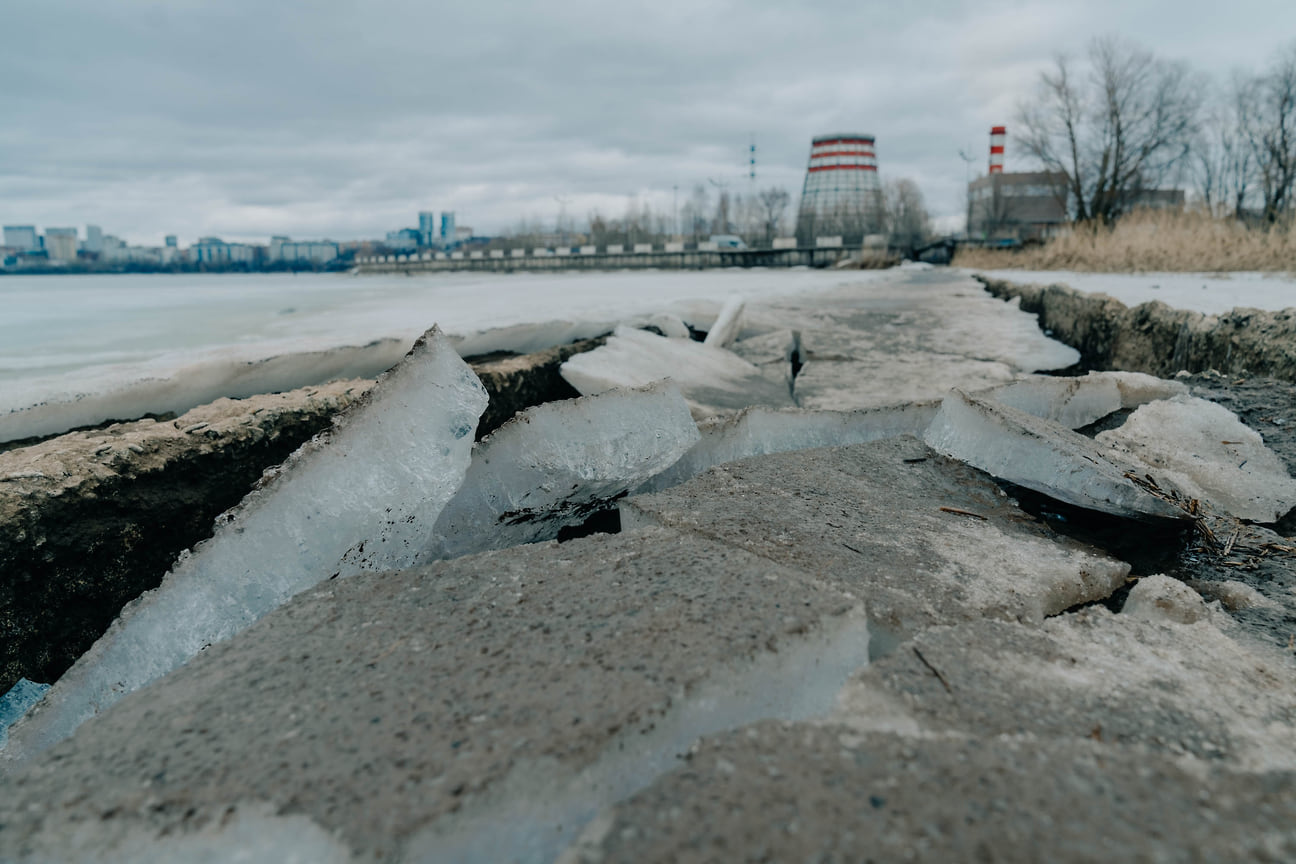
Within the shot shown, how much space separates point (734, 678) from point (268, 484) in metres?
0.65

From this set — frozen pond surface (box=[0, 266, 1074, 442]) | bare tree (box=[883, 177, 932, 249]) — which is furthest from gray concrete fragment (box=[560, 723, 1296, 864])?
bare tree (box=[883, 177, 932, 249])

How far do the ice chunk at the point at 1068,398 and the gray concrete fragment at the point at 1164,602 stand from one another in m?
0.87

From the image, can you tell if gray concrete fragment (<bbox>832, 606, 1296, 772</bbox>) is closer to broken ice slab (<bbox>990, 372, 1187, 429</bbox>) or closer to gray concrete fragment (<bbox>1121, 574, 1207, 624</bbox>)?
gray concrete fragment (<bbox>1121, 574, 1207, 624</bbox>)

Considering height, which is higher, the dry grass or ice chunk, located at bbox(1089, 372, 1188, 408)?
the dry grass

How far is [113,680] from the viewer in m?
0.83

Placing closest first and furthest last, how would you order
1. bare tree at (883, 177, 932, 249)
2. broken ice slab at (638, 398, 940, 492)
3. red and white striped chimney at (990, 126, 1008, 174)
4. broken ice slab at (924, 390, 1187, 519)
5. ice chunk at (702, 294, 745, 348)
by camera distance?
broken ice slab at (924, 390, 1187, 519), broken ice slab at (638, 398, 940, 492), ice chunk at (702, 294, 745, 348), bare tree at (883, 177, 932, 249), red and white striped chimney at (990, 126, 1008, 174)

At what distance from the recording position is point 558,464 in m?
1.22

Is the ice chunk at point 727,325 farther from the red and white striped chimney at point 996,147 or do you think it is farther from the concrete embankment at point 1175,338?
the red and white striped chimney at point 996,147

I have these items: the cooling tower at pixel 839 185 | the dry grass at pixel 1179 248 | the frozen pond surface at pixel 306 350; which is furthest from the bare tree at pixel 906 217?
the frozen pond surface at pixel 306 350

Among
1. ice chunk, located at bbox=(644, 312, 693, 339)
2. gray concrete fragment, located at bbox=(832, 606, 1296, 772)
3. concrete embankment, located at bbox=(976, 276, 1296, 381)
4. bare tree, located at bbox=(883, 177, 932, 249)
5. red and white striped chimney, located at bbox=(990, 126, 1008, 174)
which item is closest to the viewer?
gray concrete fragment, located at bbox=(832, 606, 1296, 772)

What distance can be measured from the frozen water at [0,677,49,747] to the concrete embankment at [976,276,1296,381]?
274 cm

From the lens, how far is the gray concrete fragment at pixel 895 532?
86 centimetres

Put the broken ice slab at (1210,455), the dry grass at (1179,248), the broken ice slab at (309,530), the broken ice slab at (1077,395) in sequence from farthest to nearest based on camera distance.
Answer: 1. the dry grass at (1179,248)
2. the broken ice slab at (1077,395)
3. the broken ice slab at (1210,455)
4. the broken ice slab at (309,530)

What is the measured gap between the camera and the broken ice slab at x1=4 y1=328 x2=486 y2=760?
2.71ft
